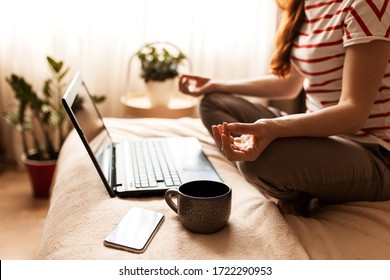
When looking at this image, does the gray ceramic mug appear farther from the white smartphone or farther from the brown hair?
the brown hair

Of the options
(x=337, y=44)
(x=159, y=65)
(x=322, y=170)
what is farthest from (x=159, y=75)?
(x=322, y=170)

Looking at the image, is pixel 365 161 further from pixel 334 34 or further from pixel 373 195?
pixel 334 34

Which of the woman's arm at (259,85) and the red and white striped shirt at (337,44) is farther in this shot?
the woman's arm at (259,85)

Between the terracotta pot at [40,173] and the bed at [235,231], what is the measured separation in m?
0.82

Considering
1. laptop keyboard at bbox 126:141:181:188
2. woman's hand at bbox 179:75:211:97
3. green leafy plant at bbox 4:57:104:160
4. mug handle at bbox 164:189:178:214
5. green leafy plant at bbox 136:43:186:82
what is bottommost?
green leafy plant at bbox 4:57:104:160

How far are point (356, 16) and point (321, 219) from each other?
442 mm

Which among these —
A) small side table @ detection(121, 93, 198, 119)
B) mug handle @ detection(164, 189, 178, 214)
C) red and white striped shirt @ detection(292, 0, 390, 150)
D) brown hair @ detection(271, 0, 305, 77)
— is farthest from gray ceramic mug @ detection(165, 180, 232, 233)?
small side table @ detection(121, 93, 198, 119)

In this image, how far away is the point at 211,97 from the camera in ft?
4.58

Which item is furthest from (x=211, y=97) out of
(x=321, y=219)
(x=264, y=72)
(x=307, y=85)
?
(x=264, y=72)

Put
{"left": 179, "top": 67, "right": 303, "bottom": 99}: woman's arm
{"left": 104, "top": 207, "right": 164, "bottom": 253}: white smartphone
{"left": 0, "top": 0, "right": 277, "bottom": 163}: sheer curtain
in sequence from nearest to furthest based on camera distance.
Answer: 1. {"left": 104, "top": 207, "right": 164, "bottom": 253}: white smartphone
2. {"left": 179, "top": 67, "right": 303, "bottom": 99}: woman's arm
3. {"left": 0, "top": 0, "right": 277, "bottom": 163}: sheer curtain

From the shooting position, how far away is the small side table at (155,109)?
202 centimetres

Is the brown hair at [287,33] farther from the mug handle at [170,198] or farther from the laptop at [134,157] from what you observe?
the mug handle at [170,198]

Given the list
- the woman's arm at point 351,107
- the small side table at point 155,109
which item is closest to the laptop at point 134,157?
the woman's arm at point 351,107

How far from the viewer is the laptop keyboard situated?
1.13 m
